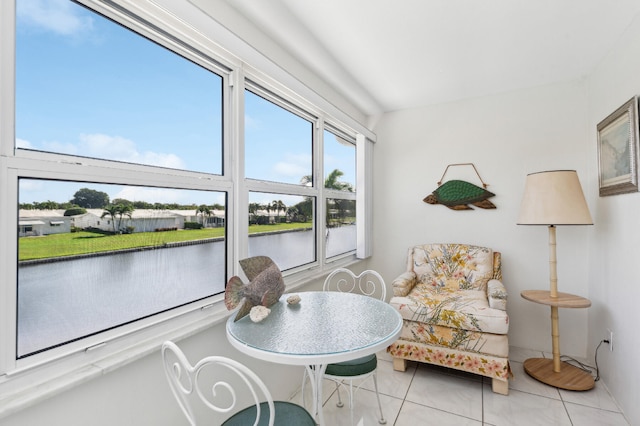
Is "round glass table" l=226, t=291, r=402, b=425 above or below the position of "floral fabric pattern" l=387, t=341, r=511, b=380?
above

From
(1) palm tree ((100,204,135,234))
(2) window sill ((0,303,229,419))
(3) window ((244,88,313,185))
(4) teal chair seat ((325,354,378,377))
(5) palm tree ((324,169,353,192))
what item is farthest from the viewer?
(5) palm tree ((324,169,353,192))

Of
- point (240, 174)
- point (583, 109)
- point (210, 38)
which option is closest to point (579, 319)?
point (583, 109)

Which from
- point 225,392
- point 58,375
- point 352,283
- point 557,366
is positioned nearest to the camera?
point 58,375

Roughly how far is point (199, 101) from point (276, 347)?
1.38 metres

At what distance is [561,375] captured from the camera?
8.14ft

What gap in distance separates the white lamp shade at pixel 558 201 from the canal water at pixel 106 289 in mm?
2414

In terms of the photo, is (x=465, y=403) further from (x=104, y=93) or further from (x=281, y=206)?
(x=104, y=93)

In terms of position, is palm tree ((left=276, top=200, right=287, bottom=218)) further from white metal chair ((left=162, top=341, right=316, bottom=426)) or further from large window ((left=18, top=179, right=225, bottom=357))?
white metal chair ((left=162, top=341, right=316, bottom=426))

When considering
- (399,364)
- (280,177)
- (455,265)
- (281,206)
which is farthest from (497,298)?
(280,177)

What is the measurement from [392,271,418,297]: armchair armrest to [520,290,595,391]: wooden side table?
0.92m

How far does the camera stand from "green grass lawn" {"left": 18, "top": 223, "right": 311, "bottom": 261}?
3.63 feet

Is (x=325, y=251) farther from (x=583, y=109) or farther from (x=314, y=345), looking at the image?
(x=583, y=109)

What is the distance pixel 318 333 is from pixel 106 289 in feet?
3.01

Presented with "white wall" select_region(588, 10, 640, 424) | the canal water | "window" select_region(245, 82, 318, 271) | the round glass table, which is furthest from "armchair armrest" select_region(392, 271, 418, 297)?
the canal water
